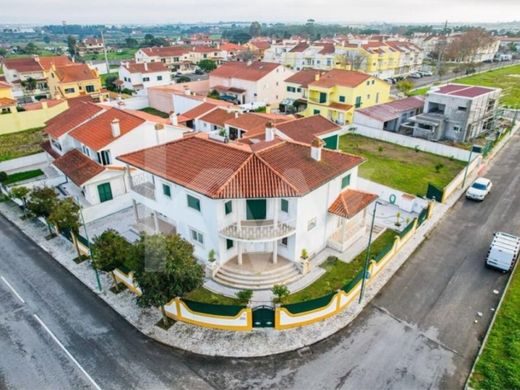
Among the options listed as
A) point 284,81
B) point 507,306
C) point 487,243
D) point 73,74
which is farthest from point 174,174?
point 73,74

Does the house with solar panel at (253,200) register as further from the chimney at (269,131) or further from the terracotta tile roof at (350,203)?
the chimney at (269,131)

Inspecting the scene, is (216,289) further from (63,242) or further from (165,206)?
(63,242)

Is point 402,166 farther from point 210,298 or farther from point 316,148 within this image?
point 210,298

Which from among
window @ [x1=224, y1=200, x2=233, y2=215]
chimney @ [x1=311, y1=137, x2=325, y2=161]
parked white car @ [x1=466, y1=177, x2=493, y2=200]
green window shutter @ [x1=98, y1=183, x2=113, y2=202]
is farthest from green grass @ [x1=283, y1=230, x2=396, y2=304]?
green window shutter @ [x1=98, y1=183, x2=113, y2=202]

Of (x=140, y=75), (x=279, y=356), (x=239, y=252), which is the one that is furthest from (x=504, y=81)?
(x=279, y=356)

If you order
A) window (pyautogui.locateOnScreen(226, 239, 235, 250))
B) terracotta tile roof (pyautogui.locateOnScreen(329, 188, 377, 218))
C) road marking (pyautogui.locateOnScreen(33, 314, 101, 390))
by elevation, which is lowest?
road marking (pyautogui.locateOnScreen(33, 314, 101, 390))

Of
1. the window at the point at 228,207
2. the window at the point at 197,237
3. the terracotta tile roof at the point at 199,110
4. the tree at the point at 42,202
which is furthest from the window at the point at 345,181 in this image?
the terracotta tile roof at the point at 199,110

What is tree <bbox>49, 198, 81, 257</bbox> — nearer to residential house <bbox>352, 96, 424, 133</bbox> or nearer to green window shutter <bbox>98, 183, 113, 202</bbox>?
green window shutter <bbox>98, 183, 113, 202</bbox>
